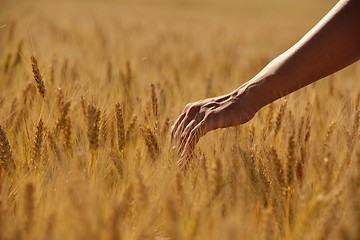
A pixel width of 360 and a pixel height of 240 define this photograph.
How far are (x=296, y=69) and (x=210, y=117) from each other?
26cm

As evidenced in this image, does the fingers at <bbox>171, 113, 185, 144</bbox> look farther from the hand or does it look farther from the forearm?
the forearm

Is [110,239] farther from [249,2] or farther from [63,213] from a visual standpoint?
[249,2]

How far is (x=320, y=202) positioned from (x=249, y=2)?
69.5 feet

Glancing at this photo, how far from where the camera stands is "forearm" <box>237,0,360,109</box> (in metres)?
1.37

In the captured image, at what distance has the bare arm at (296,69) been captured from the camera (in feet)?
4.50

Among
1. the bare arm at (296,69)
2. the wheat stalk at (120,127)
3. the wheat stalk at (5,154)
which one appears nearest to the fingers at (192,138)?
the bare arm at (296,69)

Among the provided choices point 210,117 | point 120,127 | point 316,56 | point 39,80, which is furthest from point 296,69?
point 39,80

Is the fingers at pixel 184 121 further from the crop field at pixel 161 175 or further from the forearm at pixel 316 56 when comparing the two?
the forearm at pixel 316 56

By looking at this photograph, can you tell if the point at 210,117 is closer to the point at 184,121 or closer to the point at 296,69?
the point at 184,121

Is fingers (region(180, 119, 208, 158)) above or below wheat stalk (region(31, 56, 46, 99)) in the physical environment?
below

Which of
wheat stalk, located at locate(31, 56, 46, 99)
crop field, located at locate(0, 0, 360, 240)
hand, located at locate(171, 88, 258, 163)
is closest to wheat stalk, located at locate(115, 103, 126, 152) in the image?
crop field, located at locate(0, 0, 360, 240)

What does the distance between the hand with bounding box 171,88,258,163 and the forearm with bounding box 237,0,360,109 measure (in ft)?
0.11

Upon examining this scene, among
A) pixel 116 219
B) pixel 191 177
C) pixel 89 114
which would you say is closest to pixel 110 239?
pixel 116 219

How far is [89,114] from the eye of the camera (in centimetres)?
123
